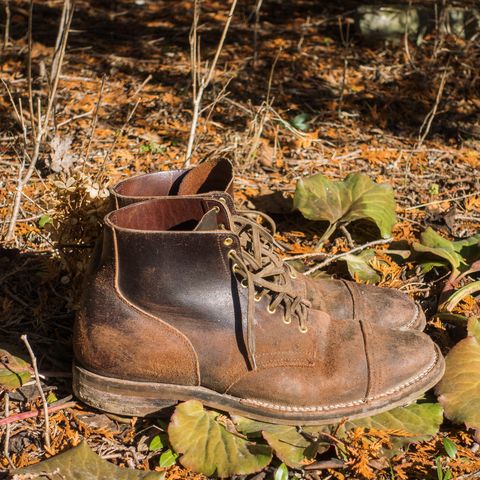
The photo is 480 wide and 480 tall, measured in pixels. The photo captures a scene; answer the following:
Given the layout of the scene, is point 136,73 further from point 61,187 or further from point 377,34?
point 61,187

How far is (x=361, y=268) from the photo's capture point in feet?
9.44

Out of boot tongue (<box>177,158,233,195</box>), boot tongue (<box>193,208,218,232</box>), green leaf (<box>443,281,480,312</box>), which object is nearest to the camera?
boot tongue (<box>193,208,218,232</box>)

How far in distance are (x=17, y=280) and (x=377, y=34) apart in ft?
11.7

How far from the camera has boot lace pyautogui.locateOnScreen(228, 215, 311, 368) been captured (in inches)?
81.0

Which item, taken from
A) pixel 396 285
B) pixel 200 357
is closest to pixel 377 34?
pixel 396 285

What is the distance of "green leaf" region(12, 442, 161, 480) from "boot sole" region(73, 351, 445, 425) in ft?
0.63

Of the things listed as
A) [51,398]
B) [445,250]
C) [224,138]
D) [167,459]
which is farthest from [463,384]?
[224,138]

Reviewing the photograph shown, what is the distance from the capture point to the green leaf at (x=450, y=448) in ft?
6.82

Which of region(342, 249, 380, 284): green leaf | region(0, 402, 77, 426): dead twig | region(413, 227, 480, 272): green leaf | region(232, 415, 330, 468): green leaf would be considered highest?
region(413, 227, 480, 272): green leaf

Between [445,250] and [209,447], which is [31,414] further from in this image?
[445,250]

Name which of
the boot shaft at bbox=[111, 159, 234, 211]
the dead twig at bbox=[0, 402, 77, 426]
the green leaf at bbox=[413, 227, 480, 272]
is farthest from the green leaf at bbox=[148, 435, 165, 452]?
the green leaf at bbox=[413, 227, 480, 272]

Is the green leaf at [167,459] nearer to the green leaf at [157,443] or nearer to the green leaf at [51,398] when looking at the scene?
the green leaf at [157,443]

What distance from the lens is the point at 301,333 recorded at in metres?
2.14

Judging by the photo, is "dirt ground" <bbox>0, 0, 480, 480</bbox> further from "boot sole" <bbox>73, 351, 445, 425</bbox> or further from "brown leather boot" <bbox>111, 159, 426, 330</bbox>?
"brown leather boot" <bbox>111, 159, 426, 330</bbox>
